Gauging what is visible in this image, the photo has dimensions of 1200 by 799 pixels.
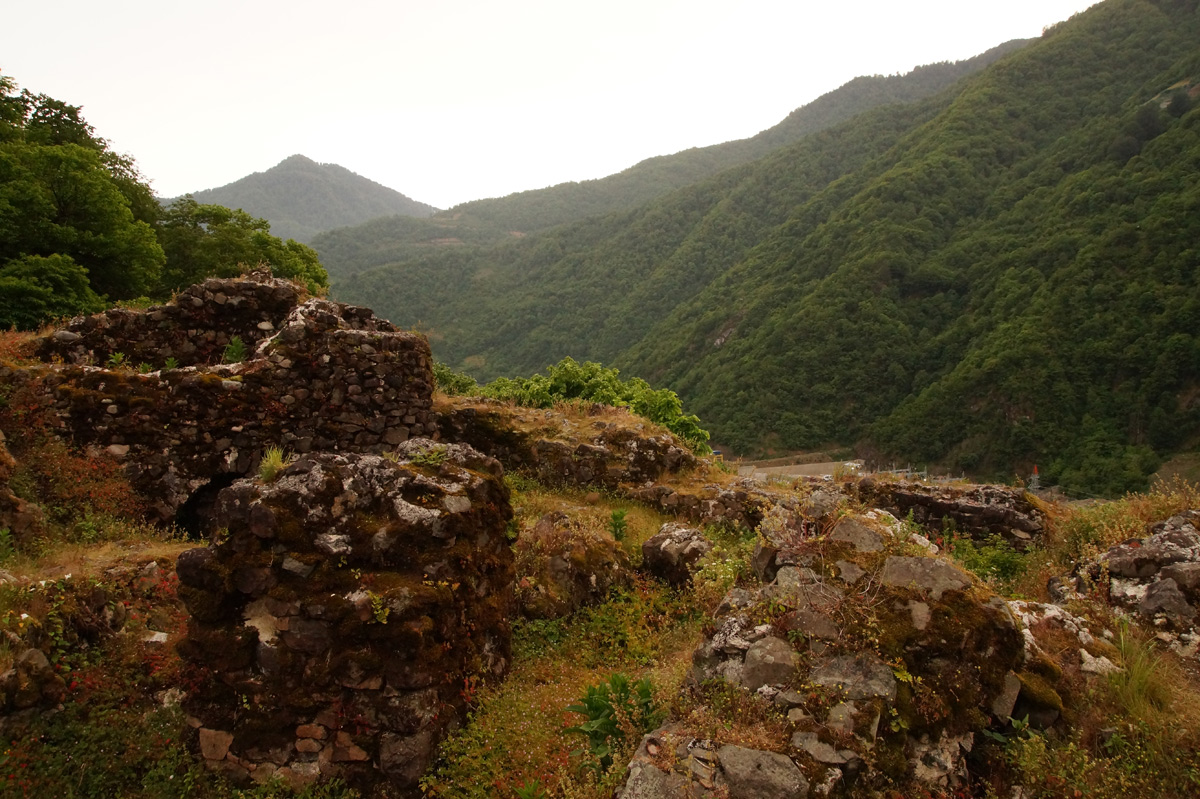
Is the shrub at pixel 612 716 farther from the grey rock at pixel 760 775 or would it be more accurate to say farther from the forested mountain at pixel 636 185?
the forested mountain at pixel 636 185

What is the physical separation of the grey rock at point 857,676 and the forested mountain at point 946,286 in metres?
38.4

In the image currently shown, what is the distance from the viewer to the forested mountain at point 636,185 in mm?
140000

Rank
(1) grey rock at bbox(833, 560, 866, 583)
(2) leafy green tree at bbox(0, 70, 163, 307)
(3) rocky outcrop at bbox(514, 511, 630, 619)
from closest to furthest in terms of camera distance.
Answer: (1) grey rock at bbox(833, 560, 866, 583), (3) rocky outcrop at bbox(514, 511, 630, 619), (2) leafy green tree at bbox(0, 70, 163, 307)

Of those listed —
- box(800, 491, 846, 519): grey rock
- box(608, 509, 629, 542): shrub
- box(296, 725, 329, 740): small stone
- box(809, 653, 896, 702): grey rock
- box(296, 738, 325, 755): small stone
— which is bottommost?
box(608, 509, 629, 542): shrub

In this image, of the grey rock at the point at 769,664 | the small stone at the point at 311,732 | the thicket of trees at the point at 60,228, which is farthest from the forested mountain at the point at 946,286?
the thicket of trees at the point at 60,228

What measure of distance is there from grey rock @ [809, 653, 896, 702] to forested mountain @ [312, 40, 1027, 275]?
134m

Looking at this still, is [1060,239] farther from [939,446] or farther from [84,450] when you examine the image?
[84,450]

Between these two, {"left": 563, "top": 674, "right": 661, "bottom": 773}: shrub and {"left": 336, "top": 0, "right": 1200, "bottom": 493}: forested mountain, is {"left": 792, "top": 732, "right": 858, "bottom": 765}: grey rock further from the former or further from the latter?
{"left": 336, "top": 0, "right": 1200, "bottom": 493}: forested mountain

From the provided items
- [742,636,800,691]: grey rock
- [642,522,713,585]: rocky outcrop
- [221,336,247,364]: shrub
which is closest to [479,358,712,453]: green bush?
[221,336,247,364]: shrub

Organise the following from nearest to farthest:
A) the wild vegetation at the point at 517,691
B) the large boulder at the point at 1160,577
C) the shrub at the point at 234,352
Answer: the wild vegetation at the point at 517,691 < the large boulder at the point at 1160,577 < the shrub at the point at 234,352

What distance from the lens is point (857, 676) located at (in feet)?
13.8

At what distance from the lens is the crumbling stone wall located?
27.7ft

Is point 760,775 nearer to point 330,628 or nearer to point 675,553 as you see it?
point 330,628

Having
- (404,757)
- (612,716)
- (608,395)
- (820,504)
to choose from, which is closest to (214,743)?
(404,757)
